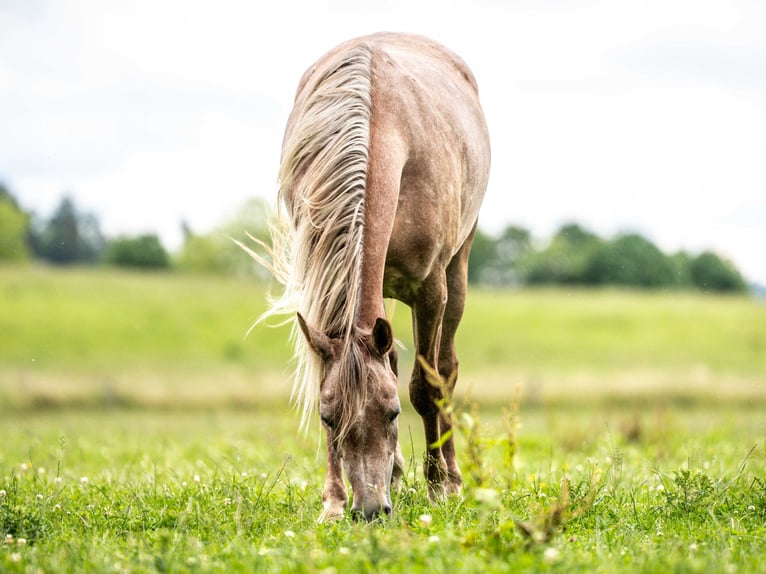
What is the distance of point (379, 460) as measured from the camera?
173 inches

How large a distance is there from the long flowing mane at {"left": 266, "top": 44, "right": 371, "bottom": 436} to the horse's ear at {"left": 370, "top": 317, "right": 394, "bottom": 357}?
0.34 ft

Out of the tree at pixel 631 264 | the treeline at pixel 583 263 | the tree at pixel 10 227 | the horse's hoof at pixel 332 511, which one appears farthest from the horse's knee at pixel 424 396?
the tree at pixel 10 227

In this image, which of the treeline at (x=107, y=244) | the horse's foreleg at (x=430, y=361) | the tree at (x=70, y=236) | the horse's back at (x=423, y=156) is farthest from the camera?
the tree at (x=70, y=236)

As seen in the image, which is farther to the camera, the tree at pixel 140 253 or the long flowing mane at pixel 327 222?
the tree at pixel 140 253

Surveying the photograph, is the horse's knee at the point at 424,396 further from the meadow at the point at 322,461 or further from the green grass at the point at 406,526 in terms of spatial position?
the green grass at the point at 406,526

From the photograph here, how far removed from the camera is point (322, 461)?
26.9 ft

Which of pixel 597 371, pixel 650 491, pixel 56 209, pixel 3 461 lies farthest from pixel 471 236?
pixel 56 209

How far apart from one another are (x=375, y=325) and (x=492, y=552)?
1.43 metres

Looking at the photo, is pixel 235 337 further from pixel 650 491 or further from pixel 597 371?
pixel 650 491

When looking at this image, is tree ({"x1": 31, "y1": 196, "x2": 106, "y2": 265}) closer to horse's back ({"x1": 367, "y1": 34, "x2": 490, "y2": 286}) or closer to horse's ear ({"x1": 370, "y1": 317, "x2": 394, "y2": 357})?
horse's back ({"x1": 367, "y1": 34, "x2": 490, "y2": 286})

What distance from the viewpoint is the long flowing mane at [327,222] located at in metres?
4.62

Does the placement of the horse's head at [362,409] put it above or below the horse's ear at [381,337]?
below

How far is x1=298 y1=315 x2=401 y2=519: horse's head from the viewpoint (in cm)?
435

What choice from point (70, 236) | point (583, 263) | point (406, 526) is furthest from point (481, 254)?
point (406, 526)
